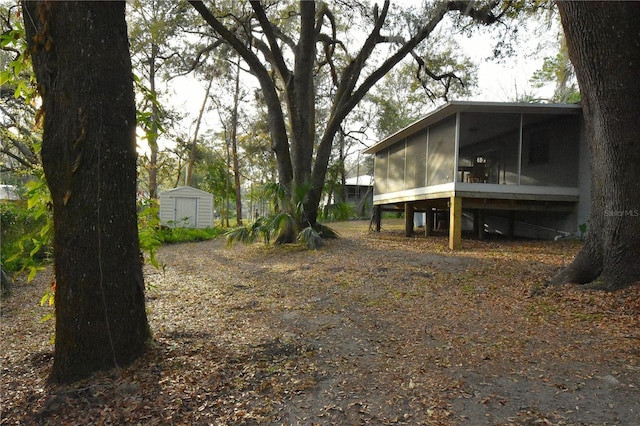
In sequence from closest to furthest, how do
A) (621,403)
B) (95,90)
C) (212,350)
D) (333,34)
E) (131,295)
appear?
1. (621,403)
2. (95,90)
3. (131,295)
4. (212,350)
5. (333,34)

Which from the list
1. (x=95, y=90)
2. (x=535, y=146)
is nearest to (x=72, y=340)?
(x=95, y=90)

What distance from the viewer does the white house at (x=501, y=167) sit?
878cm

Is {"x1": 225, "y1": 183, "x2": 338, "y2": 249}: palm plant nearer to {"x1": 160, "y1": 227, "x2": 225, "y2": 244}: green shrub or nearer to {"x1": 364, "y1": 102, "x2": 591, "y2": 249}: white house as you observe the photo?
{"x1": 364, "y1": 102, "x2": 591, "y2": 249}: white house

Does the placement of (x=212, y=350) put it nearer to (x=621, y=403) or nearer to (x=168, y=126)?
(x=621, y=403)

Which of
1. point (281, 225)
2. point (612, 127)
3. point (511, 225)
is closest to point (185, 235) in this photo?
point (281, 225)

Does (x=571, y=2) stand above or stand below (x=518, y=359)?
above

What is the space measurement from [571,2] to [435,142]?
509cm

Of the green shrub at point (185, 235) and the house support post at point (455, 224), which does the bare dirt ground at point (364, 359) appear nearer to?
the house support post at point (455, 224)

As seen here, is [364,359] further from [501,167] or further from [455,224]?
[501,167]

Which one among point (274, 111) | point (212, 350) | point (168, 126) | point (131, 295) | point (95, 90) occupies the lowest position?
point (212, 350)

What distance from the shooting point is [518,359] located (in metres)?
3.25

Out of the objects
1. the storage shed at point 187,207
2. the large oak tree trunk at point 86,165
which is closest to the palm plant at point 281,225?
the large oak tree trunk at point 86,165

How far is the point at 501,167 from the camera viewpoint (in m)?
12.1

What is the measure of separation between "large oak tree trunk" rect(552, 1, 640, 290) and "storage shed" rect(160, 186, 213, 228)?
17.1 meters
